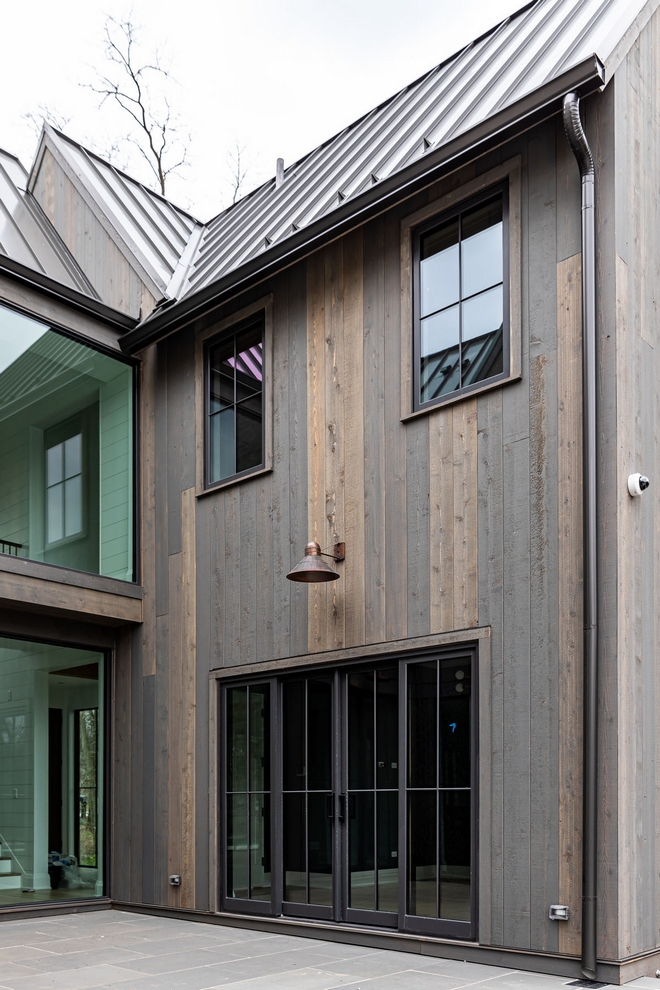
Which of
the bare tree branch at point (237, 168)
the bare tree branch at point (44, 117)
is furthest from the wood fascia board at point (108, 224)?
the bare tree branch at point (237, 168)

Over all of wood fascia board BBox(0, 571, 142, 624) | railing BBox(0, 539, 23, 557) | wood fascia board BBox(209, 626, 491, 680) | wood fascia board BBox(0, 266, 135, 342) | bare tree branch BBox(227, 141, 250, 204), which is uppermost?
bare tree branch BBox(227, 141, 250, 204)

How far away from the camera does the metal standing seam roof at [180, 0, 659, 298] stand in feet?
18.9

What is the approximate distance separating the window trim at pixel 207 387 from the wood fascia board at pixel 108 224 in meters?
0.79

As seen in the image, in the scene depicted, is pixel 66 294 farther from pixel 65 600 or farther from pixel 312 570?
pixel 312 570

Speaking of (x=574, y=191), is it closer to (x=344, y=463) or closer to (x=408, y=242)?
(x=408, y=242)

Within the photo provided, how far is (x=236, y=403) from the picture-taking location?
7512 mm

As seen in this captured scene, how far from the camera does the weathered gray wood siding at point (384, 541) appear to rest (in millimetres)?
5180

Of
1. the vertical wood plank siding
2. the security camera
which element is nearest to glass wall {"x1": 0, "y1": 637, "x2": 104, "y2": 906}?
the vertical wood plank siding

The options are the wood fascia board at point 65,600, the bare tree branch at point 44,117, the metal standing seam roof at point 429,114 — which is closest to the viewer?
the metal standing seam roof at point 429,114

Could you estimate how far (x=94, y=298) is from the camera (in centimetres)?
788

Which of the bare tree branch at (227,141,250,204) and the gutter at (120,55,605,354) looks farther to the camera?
the bare tree branch at (227,141,250,204)

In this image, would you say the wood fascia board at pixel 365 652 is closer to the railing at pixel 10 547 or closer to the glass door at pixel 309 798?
the glass door at pixel 309 798

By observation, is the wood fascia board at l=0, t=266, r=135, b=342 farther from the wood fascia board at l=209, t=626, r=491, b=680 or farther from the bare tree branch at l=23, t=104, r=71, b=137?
the bare tree branch at l=23, t=104, r=71, b=137

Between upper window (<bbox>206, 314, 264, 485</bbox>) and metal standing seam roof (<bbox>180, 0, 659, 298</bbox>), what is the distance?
51 cm
